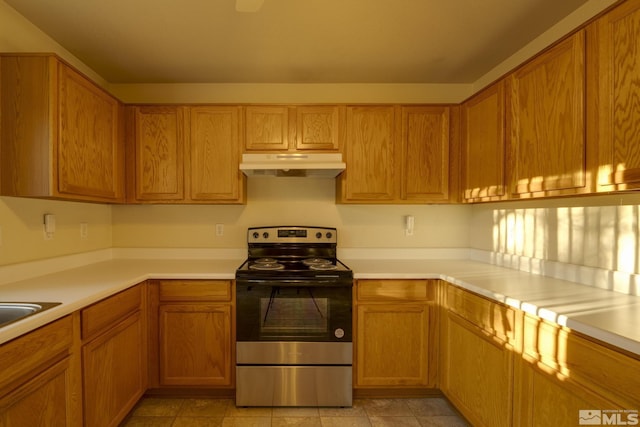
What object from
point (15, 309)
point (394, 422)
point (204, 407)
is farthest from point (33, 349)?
point (394, 422)

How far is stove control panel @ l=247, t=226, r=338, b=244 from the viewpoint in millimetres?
2549

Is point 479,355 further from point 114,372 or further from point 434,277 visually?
point 114,372

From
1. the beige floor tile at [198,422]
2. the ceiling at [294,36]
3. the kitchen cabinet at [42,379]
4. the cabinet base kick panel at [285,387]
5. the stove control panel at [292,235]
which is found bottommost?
the beige floor tile at [198,422]

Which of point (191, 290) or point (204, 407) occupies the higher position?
point (191, 290)

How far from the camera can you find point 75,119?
1760 mm

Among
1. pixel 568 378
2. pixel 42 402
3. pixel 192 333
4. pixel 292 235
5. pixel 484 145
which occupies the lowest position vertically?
pixel 192 333

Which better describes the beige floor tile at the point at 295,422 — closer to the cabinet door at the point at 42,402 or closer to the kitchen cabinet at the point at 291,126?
the cabinet door at the point at 42,402

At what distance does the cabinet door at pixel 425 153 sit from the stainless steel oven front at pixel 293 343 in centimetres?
97

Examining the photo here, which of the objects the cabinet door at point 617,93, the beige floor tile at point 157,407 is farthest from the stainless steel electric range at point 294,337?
the cabinet door at point 617,93

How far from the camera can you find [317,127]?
2.37 meters

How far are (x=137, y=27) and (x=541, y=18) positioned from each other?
243 centimetres

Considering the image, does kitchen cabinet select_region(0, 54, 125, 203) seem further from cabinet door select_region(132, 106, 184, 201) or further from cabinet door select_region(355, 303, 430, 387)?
cabinet door select_region(355, 303, 430, 387)

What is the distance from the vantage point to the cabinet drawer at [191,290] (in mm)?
2062

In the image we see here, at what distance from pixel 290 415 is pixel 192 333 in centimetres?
85
